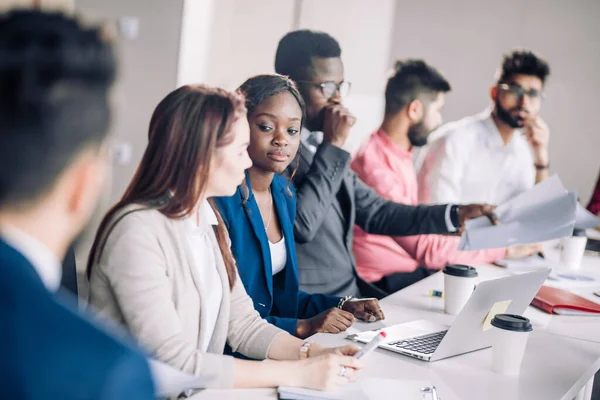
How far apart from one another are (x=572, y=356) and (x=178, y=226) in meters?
0.94

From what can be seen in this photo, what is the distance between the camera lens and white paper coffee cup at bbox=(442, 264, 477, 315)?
1.90 meters

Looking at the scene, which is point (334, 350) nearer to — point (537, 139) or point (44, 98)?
point (44, 98)

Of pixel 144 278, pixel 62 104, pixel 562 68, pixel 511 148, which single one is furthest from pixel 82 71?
pixel 562 68

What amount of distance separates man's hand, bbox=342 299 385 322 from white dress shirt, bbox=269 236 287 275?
0.31 meters

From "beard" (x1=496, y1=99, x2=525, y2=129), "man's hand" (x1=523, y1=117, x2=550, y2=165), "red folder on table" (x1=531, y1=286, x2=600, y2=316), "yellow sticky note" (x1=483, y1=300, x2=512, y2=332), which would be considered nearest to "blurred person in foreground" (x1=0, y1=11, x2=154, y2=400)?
"yellow sticky note" (x1=483, y1=300, x2=512, y2=332)

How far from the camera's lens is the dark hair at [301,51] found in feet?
9.87

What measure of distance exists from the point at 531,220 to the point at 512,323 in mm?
1054

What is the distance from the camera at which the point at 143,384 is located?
22.5 inches

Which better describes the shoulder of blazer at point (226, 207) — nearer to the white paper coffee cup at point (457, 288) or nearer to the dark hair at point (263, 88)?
the dark hair at point (263, 88)

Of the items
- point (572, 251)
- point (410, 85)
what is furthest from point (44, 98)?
point (410, 85)

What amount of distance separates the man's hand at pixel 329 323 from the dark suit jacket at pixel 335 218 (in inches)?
23.5

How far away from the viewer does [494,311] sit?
5.14ft

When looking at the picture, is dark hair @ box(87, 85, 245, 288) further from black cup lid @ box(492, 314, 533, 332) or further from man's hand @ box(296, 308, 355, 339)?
black cup lid @ box(492, 314, 533, 332)

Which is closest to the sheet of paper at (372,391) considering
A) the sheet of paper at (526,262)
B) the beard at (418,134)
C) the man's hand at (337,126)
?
the man's hand at (337,126)
